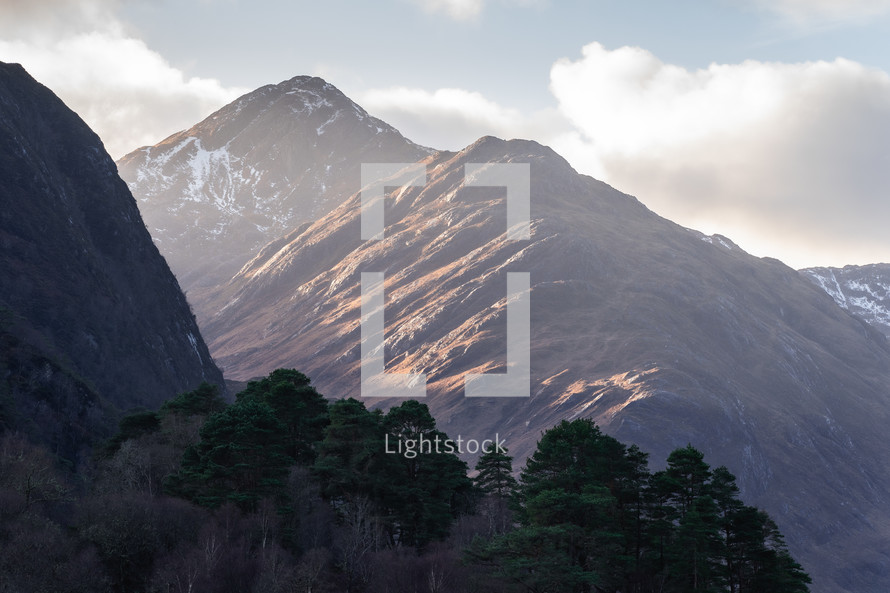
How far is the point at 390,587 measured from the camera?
226ft

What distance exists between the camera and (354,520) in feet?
251

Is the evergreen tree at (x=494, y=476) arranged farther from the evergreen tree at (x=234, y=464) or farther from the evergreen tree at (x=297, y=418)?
the evergreen tree at (x=234, y=464)

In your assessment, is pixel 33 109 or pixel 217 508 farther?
pixel 33 109

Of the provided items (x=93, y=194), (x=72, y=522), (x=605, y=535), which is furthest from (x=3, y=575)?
(x=93, y=194)

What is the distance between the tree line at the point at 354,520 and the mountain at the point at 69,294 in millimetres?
34404

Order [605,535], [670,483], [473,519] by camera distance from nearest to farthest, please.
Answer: [605,535] < [670,483] < [473,519]

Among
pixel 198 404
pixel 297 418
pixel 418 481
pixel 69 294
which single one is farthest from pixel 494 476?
pixel 69 294

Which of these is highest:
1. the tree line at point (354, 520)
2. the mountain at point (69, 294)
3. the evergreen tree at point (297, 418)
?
the mountain at point (69, 294)

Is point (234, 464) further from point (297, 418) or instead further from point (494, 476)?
point (494, 476)

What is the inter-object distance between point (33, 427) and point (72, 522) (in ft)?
158

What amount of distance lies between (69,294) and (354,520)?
334ft

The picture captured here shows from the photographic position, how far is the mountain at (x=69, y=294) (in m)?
121

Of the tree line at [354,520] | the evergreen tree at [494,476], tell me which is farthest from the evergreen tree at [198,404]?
the evergreen tree at [494,476]

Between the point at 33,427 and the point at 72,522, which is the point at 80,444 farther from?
the point at 72,522
